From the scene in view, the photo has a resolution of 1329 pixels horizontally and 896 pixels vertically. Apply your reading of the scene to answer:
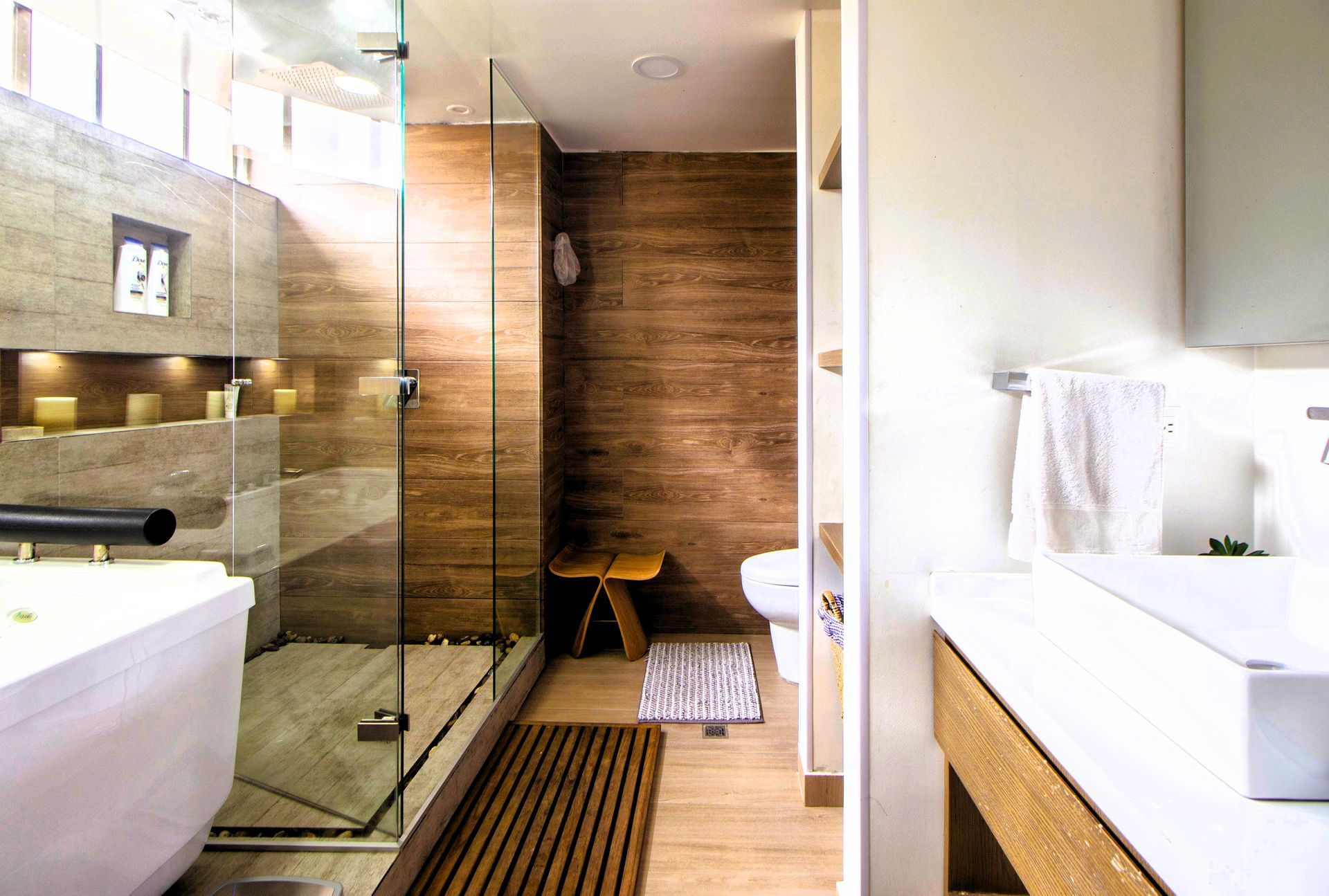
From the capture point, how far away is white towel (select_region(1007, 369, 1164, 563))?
1.23m

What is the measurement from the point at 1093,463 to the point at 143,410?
1693 mm

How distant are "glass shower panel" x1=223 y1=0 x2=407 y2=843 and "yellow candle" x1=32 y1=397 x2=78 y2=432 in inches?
11.4

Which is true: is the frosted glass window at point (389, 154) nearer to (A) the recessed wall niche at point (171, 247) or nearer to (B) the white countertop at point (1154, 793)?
(A) the recessed wall niche at point (171, 247)

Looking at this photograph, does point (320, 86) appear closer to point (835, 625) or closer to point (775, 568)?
point (835, 625)

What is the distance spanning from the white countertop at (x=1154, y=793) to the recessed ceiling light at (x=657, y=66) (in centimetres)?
217

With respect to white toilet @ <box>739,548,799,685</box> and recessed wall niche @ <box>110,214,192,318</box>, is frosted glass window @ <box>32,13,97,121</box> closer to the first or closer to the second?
recessed wall niche @ <box>110,214,192,318</box>

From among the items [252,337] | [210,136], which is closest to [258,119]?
[210,136]

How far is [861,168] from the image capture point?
1318mm

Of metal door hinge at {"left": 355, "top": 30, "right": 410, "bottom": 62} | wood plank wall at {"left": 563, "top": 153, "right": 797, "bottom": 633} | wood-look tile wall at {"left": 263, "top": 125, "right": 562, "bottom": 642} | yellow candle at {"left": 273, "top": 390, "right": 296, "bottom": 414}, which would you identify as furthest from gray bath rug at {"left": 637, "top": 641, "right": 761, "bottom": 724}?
metal door hinge at {"left": 355, "top": 30, "right": 410, "bottom": 62}

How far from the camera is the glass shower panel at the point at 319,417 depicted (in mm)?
1562

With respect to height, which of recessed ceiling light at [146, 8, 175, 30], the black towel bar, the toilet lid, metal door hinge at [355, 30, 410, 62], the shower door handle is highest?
metal door hinge at [355, 30, 410, 62]

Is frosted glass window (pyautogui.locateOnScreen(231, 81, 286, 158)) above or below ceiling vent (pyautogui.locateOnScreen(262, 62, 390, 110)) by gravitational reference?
below

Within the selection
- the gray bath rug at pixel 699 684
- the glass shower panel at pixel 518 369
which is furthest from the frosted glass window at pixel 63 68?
the gray bath rug at pixel 699 684

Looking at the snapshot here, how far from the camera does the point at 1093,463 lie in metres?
1.25
